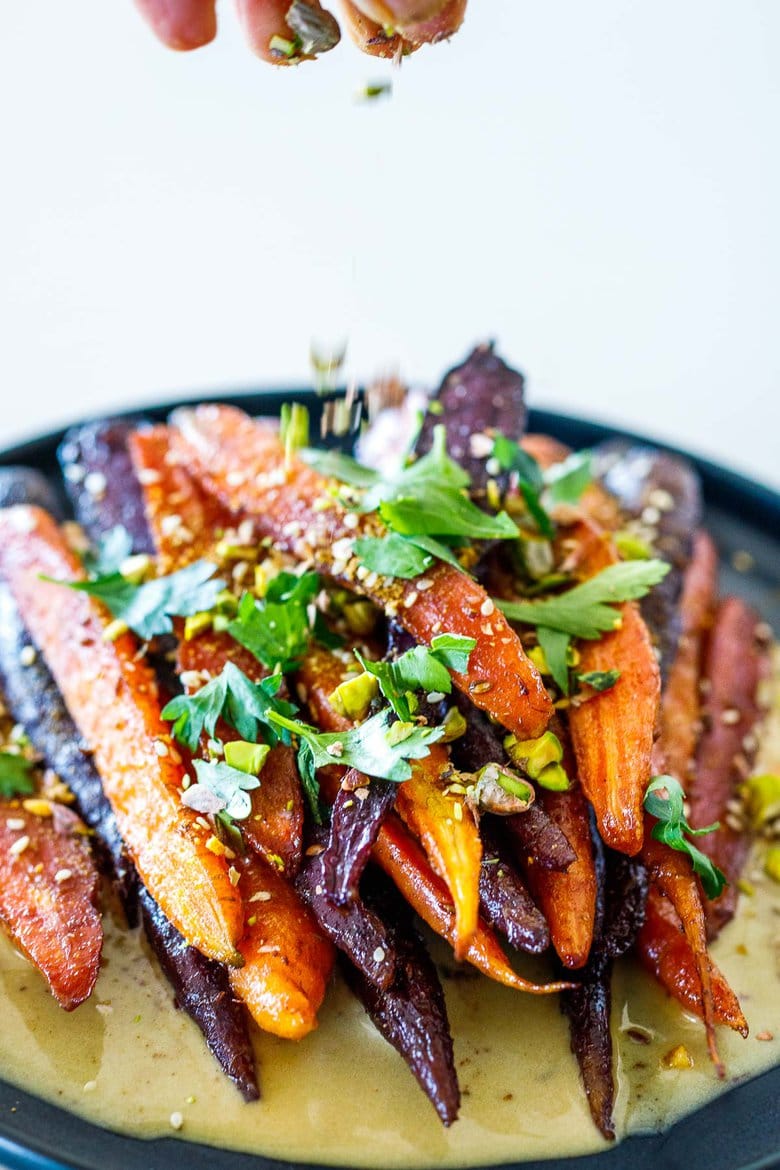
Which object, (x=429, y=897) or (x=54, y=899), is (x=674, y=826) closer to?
(x=429, y=897)

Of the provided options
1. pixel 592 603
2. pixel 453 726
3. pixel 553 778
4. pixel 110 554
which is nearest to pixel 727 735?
pixel 592 603

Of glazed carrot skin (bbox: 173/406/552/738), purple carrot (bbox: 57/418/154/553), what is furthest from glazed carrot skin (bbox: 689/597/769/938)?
purple carrot (bbox: 57/418/154/553)

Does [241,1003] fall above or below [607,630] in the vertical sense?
below

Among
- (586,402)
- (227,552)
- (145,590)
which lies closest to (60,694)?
(145,590)

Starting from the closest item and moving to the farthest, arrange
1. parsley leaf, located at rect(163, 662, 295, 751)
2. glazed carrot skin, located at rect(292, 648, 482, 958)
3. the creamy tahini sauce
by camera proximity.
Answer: glazed carrot skin, located at rect(292, 648, 482, 958) → the creamy tahini sauce → parsley leaf, located at rect(163, 662, 295, 751)

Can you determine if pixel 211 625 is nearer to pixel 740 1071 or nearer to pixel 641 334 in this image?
pixel 740 1071

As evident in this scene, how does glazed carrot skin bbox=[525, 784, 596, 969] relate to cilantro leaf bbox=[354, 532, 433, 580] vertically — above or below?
below

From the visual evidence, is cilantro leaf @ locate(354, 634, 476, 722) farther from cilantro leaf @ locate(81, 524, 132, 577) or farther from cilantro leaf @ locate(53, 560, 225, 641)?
cilantro leaf @ locate(81, 524, 132, 577)
